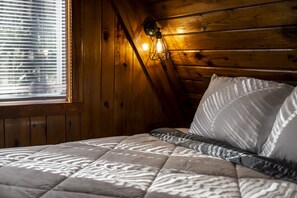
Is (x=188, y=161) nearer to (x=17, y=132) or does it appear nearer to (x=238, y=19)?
(x=238, y=19)

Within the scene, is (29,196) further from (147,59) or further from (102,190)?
(147,59)

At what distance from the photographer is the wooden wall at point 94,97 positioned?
238 cm

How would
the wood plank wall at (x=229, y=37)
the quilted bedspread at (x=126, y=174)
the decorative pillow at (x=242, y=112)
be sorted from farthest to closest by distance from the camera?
the wood plank wall at (x=229, y=37) < the decorative pillow at (x=242, y=112) < the quilted bedspread at (x=126, y=174)

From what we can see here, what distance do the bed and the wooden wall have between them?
2.48 feet

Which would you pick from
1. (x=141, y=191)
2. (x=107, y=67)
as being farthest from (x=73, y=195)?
(x=107, y=67)

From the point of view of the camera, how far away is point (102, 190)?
1.16m

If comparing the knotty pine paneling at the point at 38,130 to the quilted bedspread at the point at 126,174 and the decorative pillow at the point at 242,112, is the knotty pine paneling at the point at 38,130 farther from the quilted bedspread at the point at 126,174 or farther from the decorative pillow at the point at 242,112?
the decorative pillow at the point at 242,112

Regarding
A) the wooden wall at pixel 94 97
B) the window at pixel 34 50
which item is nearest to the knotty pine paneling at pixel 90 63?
the wooden wall at pixel 94 97

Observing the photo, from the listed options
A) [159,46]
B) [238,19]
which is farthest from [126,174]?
[159,46]

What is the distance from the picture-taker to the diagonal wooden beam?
8.53 feet

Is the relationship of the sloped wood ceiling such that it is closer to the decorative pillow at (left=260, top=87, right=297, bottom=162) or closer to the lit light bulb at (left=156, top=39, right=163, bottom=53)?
the lit light bulb at (left=156, top=39, right=163, bottom=53)

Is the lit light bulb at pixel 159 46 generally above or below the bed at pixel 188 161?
above

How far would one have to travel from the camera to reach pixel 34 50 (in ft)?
7.89

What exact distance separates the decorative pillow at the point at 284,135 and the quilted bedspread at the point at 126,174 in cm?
15
